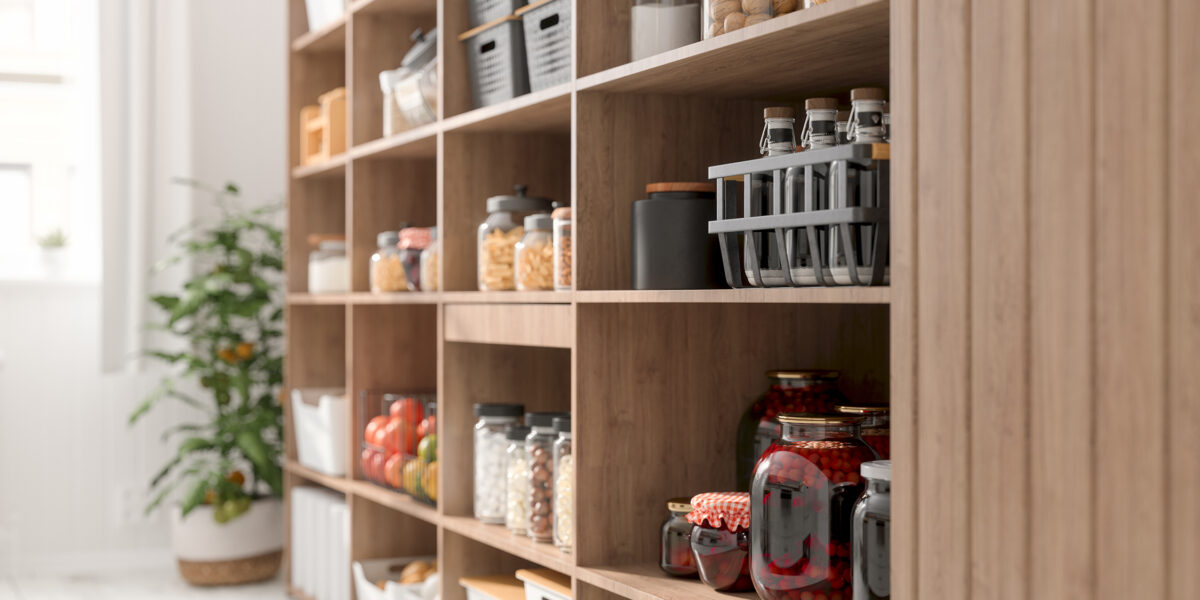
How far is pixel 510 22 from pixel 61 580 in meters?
2.57

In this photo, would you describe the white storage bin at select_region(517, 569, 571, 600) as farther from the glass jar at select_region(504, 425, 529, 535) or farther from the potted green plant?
the potted green plant

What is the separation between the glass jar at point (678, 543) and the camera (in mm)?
1937

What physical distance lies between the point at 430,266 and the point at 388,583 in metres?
0.72

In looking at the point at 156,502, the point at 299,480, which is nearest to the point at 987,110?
the point at 299,480

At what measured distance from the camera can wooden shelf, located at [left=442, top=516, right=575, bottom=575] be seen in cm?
212

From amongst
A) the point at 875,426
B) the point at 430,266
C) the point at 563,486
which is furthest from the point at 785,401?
the point at 430,266

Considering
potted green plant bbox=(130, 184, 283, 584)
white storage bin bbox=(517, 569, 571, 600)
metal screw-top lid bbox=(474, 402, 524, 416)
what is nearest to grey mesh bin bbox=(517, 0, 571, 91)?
metal screw-top lid bbox=(474, 402, 524, 416)

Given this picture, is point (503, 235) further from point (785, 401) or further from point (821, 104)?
point (821, 104)

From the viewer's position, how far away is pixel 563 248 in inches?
84.9

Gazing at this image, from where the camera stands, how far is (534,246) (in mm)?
2301

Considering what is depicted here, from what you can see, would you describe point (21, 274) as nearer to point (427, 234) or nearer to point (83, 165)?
point (83, 165)

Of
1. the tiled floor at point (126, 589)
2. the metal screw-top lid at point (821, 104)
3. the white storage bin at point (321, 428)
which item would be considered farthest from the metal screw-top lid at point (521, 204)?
the tiled floor at point (126, 589)

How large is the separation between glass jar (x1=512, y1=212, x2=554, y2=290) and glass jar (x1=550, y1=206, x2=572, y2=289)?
4.1 inches

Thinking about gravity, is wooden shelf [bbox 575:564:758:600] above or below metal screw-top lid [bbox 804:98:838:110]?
below
